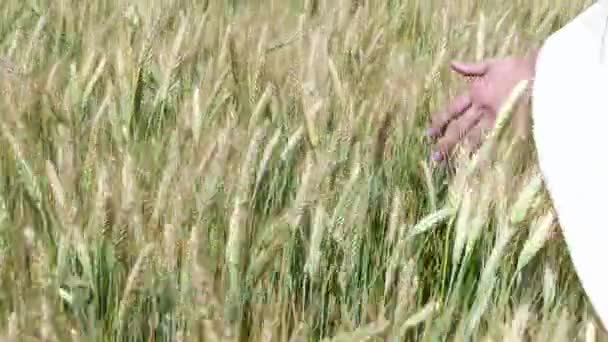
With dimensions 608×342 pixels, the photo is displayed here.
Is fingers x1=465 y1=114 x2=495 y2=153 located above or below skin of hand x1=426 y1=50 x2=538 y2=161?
below

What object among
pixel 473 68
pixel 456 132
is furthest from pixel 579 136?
pixel 473 68

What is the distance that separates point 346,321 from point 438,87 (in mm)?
579

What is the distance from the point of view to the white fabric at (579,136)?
712 millimetres

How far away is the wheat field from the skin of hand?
32mm

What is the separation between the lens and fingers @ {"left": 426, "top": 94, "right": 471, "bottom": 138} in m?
0.94

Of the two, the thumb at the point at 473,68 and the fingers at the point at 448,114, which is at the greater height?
the thumb at the point at 473,68

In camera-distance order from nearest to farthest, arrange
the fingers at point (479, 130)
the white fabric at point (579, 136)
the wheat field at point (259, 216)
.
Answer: the wheat field at point (259, 216) < the white fabric at point (579, 136) < the fingers at point (479, 130)

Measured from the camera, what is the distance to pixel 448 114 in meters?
0.96

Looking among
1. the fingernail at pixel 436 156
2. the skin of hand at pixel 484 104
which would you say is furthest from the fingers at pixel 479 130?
the fingernail at pixel 436 156

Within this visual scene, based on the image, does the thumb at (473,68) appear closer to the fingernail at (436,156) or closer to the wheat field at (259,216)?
the wheat field at (259,216)

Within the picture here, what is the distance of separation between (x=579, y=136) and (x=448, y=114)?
17cm

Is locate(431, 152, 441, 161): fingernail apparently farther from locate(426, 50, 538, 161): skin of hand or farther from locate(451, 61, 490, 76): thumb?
locate(451, 61, 490, 76): thumb

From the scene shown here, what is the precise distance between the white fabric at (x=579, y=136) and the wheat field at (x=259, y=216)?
2 centimetres

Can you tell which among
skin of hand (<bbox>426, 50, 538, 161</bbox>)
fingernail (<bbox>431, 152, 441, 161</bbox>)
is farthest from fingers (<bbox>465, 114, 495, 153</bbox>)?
fingernail (<bbox>431, 152, 441, 161</bbox>)
